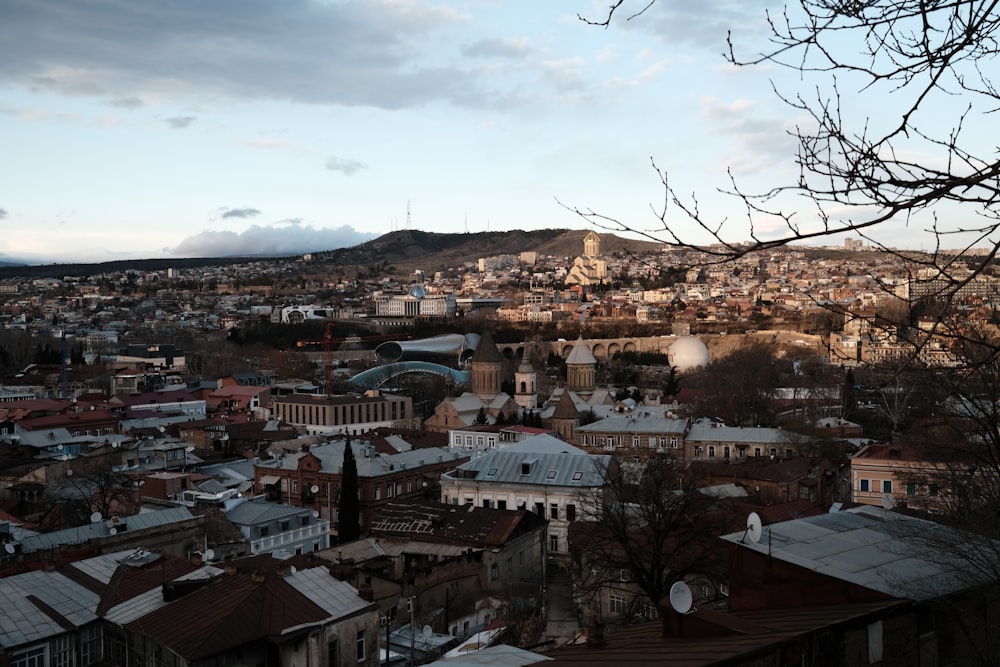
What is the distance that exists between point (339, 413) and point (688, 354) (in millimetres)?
27964

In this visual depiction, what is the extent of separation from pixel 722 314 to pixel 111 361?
51687 millimetres

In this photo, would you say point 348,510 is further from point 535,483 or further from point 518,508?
point 535,483

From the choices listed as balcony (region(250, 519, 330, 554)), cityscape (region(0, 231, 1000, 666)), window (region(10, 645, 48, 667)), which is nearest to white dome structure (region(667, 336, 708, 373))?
cityscape (region(0, 231, 1000, 666))

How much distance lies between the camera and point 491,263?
178m

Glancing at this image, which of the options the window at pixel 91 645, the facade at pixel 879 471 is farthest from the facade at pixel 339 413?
the window at pixel 91 645

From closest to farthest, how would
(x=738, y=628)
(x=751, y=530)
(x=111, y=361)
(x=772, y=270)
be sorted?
1. (x=738, y=628)
2. (x=751, y=530)
3. (x=111, y=361)
4. (x=772, y=270)

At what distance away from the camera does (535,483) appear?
20844 mm

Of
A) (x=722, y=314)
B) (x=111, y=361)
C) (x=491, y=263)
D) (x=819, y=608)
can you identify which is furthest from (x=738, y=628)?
(x=491, y=263)

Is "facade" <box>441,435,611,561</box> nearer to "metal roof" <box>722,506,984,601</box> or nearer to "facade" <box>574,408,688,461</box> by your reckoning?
"facade" <box>574,408,688,461</box>

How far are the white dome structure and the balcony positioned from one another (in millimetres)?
42605

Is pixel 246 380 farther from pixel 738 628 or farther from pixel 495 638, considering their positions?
pixel 738 628

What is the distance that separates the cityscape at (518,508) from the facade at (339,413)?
119 mm

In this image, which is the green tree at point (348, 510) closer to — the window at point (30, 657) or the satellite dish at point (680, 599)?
the window at point (30, 657)

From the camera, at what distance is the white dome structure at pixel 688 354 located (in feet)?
195
